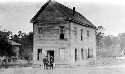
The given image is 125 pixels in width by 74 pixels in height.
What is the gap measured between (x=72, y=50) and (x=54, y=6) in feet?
20.6

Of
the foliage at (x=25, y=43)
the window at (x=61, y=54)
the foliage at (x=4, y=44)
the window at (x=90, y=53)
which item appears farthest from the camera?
the foliage at (x=25, y=43)

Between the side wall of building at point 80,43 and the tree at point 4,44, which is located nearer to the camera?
the side wall of building at point 80,43

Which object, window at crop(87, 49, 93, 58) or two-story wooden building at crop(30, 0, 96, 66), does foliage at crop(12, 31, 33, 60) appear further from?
two-story wooden building at crop(30, 0, 96, 66)

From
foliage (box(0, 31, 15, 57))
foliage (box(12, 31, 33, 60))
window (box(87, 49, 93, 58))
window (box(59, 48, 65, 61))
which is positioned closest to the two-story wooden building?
window (box(59, 48, 65, 61))

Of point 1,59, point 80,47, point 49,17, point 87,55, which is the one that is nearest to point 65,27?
point 49,17

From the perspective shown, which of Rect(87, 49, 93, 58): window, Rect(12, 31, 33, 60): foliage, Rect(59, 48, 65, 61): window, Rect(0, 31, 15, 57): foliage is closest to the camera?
Rect(59, 48, 65, 61): window

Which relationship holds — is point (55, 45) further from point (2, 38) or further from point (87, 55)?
point (2, 38)

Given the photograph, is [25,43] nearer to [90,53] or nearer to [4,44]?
[4,44]

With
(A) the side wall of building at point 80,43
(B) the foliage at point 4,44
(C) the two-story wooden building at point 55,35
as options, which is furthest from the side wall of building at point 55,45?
(B) the foliage at point 4,44

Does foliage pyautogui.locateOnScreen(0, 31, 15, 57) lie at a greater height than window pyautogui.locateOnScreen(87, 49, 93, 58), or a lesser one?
greater

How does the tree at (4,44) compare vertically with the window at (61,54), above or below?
above

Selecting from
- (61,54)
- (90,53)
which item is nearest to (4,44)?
(61,54)

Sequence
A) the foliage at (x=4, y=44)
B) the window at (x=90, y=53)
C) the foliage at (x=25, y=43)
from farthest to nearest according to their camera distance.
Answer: the foliage at (x=25, y=43)
the foliage at (x=4, y=44)
the window at (x=90, y=53)

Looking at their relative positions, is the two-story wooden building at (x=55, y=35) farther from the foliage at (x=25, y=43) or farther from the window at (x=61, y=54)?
the foliage at (x=25, y=43)
